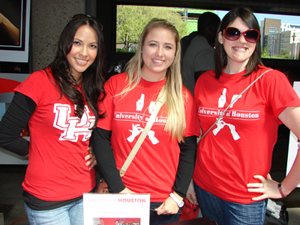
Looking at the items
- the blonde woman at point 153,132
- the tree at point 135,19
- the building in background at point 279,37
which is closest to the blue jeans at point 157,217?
the blonde woman at point 153,132

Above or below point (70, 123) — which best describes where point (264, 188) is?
below

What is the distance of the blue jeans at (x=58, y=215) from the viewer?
1325mm

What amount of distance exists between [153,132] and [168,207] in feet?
1.40

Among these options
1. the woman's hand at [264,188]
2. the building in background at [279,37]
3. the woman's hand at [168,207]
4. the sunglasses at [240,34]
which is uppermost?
the building in background at [279,37]

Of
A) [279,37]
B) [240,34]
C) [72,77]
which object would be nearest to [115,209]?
[72,77]

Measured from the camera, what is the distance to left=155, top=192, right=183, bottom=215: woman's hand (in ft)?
4.54

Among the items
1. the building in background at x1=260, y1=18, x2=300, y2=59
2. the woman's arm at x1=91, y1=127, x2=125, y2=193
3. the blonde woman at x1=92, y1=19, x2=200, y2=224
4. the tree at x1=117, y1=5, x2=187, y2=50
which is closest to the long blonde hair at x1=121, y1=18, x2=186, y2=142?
the blonde woman at x1=92, y1=19, x2=200, y2=224

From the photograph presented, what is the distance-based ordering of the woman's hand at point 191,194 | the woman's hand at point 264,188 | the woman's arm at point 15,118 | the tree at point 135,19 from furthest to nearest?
the tree at point 135,19 < the woman's hand at point 191,194 < the woman's hand at point 264,188 < the woman's arm at point 15,118

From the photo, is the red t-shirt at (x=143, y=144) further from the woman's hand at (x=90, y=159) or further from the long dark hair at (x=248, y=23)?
the long dark hair at (x=248, y=23)

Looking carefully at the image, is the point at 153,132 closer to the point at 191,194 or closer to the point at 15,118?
the point at 191,194

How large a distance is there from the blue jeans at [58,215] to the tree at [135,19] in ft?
12.6

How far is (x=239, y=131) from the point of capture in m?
1.35

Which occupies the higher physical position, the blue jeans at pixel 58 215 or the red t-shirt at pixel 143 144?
the red t-shirt at pixel 143 144

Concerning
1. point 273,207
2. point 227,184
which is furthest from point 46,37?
point 273,207
